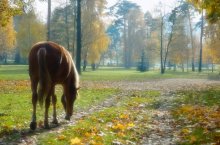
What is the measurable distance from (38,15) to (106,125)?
75684 mm

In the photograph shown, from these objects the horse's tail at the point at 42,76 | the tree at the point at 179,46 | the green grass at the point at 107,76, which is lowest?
the green grass at the point at 107,76

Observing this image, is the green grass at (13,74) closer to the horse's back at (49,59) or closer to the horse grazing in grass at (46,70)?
the horse grazing in grass at (46,70)

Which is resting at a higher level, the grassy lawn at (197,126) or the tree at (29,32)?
the tree at (29,32)

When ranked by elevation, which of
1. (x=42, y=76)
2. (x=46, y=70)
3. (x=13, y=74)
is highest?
(x=46, y=70)

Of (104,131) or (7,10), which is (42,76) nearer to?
(104,131)

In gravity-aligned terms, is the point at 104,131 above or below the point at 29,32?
below

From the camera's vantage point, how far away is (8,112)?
12758 mm

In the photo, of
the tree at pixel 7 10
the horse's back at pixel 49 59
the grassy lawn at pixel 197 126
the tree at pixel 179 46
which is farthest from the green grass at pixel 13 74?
the tree at pixel 179 46

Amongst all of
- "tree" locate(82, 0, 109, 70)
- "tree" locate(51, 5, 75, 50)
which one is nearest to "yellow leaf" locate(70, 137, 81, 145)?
"tree" locate(82, 0, 109, 70)

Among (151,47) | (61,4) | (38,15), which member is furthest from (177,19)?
(38,15)

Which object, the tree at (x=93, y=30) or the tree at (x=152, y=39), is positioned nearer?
the tree at (x=93, y=30)

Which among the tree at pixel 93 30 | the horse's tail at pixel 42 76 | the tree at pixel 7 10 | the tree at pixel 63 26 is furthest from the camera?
the tree at pixel 63 26

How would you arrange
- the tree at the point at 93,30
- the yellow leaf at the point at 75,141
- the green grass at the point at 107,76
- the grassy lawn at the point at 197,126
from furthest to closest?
1. the tree at the point at 93,30
2. the green grass at the point at 107,76
3. the grassy lawn at the point at 197,126
4. the yellow leaf at the point at 75,141

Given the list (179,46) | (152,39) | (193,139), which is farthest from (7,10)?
(152,39)
